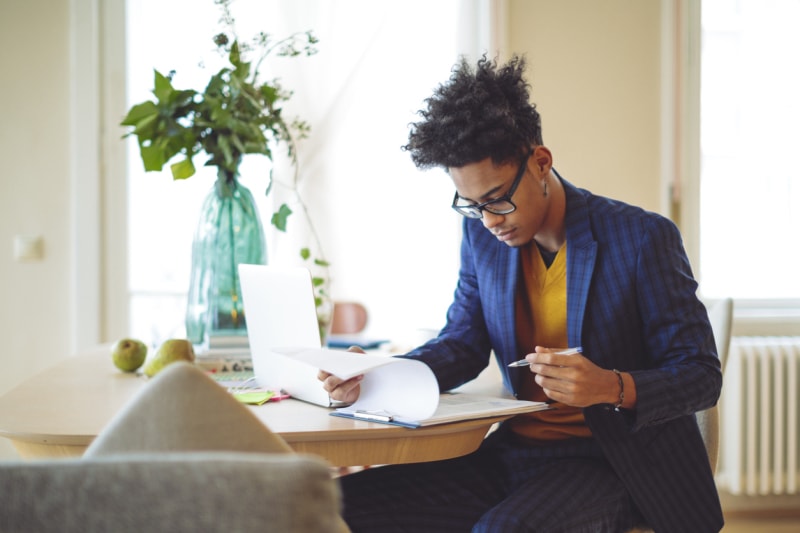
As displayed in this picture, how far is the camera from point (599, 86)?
3062mm

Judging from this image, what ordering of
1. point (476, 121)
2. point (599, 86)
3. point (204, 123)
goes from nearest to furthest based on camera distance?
point (476, 121)
point (204, 123)
point (599, 86)

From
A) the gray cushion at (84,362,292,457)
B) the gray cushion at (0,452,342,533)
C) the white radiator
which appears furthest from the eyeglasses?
the white radiator

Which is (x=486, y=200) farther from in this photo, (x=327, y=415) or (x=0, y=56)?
(x=0, y=56)

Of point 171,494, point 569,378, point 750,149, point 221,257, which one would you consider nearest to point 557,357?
point 569,378

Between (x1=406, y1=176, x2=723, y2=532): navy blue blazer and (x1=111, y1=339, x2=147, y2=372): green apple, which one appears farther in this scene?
(x1=111, y1=339, x2=147, y2=372): green apple

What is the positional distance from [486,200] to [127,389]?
2.79 ft

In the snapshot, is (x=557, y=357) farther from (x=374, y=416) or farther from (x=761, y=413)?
(x=761, y=413)

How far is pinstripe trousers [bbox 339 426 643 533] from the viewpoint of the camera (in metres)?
1.27

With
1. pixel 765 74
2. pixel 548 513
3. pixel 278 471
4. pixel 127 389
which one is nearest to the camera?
pixel 278 471

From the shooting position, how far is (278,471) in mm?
451

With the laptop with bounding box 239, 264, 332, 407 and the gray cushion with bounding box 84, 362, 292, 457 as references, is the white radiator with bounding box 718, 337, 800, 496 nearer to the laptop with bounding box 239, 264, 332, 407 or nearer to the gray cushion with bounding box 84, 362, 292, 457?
the laptop with bounding box 239, 264, 332, 407

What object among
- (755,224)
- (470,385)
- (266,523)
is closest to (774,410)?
(755,224)

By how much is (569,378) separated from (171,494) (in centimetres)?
90

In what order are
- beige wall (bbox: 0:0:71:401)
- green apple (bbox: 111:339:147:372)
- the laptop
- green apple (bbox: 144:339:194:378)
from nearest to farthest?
1. the laptop
2. green apple (bbox: 144:339:194:378)
3. green apple (bbox: 111:339:147:372)
4. beige wall (bbox: 0:0:71:401)
